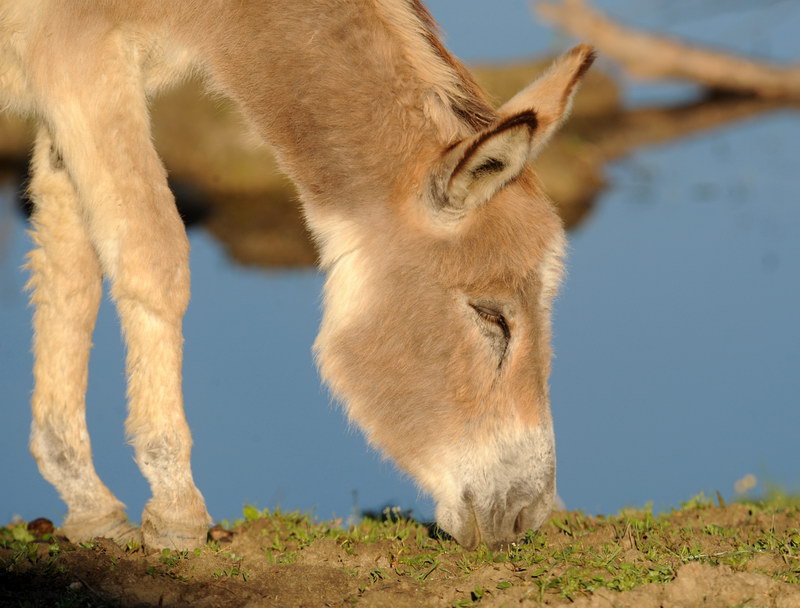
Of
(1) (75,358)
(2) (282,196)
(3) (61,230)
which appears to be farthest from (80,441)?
(2) (282,196)

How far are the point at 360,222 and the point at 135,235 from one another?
1.06m

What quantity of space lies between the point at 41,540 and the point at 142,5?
9.12 feet

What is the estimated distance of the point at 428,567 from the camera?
14.7 ft

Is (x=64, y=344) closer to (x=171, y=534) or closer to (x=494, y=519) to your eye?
(x=171, y=534)

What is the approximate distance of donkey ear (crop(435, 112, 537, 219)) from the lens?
408cm

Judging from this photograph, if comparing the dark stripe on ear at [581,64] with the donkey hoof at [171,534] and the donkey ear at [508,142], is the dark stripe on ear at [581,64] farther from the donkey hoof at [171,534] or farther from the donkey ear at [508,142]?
the donkey hoof at [171,534]

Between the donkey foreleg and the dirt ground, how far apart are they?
292mm

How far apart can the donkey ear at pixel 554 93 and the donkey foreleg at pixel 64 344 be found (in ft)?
8.25

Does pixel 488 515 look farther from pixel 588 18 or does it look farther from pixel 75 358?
pixel 588 18

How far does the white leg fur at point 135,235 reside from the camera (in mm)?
4660

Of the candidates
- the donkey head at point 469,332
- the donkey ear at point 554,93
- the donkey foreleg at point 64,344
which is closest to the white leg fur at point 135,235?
the donkey foreleg at point 64,344

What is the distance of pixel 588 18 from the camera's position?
16.5 m

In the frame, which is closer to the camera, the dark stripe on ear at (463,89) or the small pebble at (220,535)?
the dark stripe on ear at (463,89)

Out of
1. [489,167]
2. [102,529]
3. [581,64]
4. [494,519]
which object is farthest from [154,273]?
[581,64]
